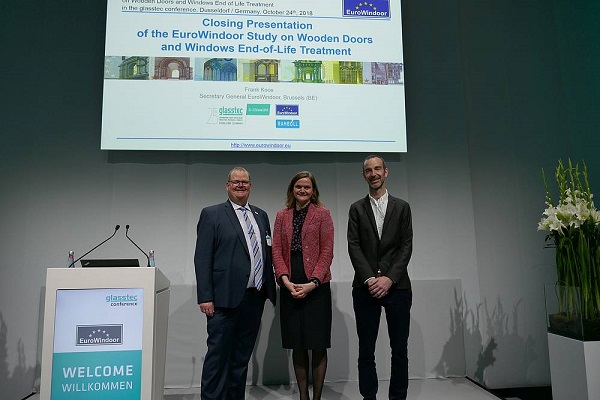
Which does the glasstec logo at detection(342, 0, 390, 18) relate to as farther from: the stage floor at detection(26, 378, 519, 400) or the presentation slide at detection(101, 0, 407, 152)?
the stage floor at detection(26, 378, 519, 400)

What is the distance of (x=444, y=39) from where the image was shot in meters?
3.51

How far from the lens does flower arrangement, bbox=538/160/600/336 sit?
2.36m

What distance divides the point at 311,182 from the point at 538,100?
7.51ft

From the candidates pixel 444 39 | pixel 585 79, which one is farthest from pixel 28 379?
pixel 585 79

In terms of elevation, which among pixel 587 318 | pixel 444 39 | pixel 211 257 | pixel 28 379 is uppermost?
pixel 444 39

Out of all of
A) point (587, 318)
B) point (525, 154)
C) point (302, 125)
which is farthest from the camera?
point (525, 154)

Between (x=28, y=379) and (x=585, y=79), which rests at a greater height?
(x=585, y=79)

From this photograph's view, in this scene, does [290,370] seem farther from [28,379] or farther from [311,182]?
[28,379]

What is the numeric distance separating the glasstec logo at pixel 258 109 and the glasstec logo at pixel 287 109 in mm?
67

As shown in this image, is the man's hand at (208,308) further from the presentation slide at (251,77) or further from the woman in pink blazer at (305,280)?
the presentation slide at (251,77)

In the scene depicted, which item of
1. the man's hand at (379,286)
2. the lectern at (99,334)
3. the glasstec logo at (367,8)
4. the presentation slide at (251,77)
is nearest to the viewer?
the lectern at (99,334)

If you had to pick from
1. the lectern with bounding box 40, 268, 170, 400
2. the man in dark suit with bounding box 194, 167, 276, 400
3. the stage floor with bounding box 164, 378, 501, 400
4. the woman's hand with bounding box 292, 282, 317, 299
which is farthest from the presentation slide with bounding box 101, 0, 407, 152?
the stage floor with bounding box 164, 378, 501, 400

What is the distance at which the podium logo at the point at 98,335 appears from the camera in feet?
6.19

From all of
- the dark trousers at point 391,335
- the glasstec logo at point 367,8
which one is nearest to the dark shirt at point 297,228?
the dark trousers at point 391,335
